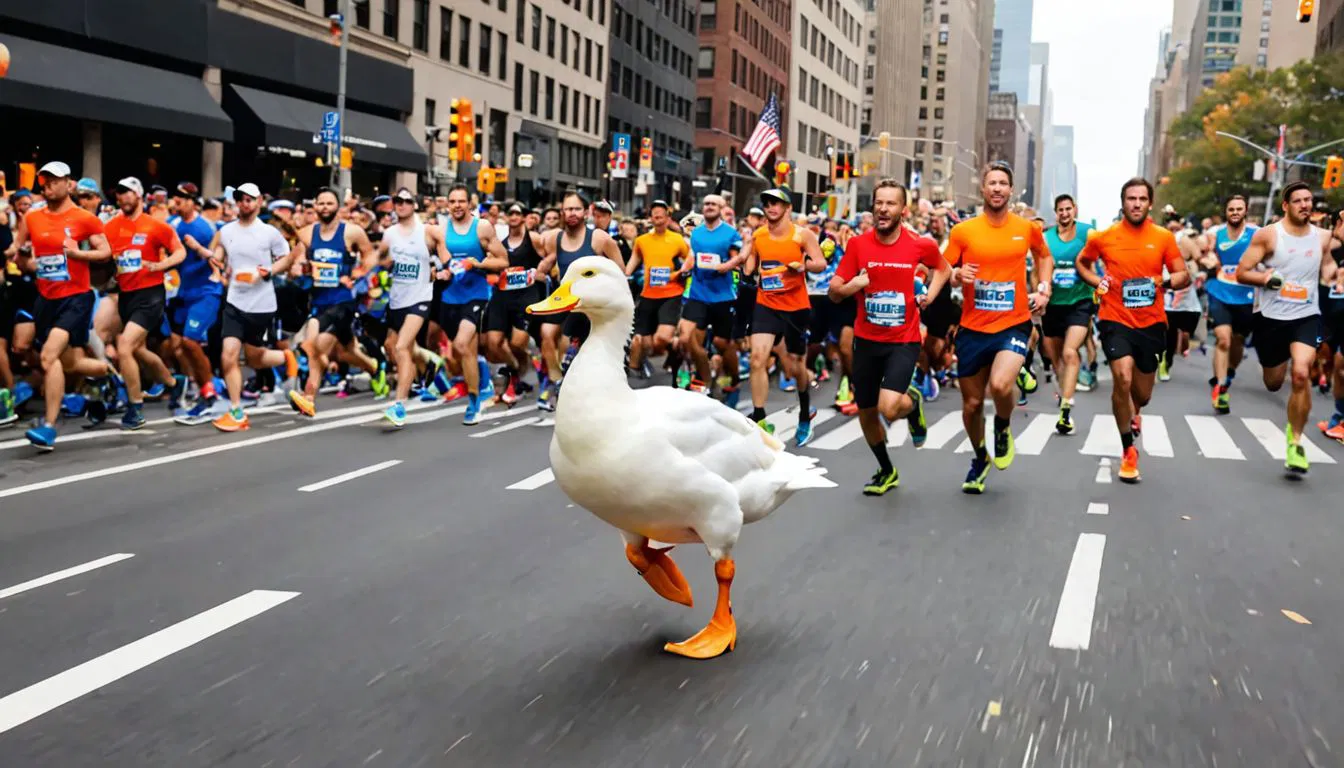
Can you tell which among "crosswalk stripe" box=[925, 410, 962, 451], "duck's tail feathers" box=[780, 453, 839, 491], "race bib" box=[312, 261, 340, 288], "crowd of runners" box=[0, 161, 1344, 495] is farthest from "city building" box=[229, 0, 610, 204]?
Result: "duck's tail feathers" box=[780, 453, 839, 491]

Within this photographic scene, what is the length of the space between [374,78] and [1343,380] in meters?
35.1

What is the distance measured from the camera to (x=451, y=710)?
4.68 m

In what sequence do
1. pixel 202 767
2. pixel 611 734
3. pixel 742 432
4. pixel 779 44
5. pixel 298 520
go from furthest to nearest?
pixel 779 44
pixel 298 520
pixel 742 432
pixel 611 734
pixel 202 767

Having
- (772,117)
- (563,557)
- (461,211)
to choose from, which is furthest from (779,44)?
(563,557)

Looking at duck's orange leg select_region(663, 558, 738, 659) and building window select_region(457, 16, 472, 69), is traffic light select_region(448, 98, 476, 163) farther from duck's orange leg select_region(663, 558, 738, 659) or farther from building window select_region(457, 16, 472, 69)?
duck's orange leg select_region(663, 558, 738, 659)

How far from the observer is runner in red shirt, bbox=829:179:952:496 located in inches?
368

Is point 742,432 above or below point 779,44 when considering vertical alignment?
below

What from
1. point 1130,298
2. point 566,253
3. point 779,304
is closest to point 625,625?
point 1130,298

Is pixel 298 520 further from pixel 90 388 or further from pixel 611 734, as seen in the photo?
pixel 90 388

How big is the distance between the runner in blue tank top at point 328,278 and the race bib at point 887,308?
5834 millimetres

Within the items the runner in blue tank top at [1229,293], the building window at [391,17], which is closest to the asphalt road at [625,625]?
the runner in blue tank top at [1229,293]

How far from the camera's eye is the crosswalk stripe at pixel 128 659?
4676 mm

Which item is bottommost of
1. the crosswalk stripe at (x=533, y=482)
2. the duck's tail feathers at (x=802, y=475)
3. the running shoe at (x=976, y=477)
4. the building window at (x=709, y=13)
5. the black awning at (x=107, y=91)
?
the crosswalk stripe at (x=533, y=482)

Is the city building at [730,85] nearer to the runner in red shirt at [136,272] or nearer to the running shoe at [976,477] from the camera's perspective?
the runner in red shirt at [136,272]
